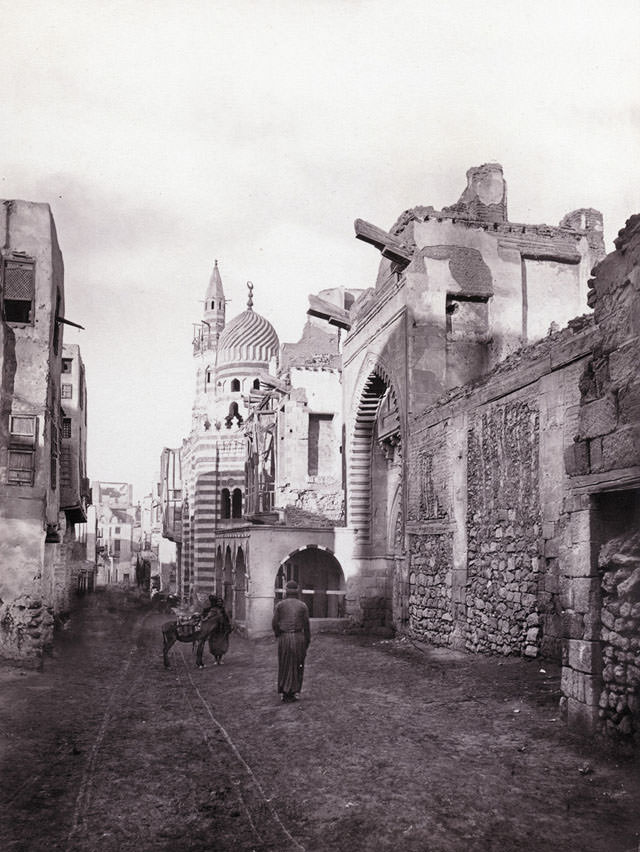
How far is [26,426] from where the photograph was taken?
45.1 ft

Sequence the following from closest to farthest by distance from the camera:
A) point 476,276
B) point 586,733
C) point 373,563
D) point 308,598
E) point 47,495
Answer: point 586,733, point 47,495, point 476,276, point 373,563, point 308,598

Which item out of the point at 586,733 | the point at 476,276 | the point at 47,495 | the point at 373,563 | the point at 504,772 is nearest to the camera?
the point at 504,772

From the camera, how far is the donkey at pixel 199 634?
47.0 feet

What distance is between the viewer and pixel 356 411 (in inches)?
886

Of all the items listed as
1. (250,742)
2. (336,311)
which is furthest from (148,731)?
(336,311)

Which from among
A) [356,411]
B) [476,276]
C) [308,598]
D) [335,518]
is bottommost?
[308,598]

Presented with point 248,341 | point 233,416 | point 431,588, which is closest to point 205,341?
point 248,341

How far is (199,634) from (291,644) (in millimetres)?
5009

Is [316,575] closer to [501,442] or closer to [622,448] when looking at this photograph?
[501,442]

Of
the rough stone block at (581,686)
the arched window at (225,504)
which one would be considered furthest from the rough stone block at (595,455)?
the arched window at (225,504)

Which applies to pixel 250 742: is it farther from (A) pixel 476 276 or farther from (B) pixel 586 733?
(A) pixel 476 276

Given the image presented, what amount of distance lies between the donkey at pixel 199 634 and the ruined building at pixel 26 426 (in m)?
2.00

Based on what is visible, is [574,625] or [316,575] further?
[316,575]

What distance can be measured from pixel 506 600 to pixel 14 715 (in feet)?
23.2
